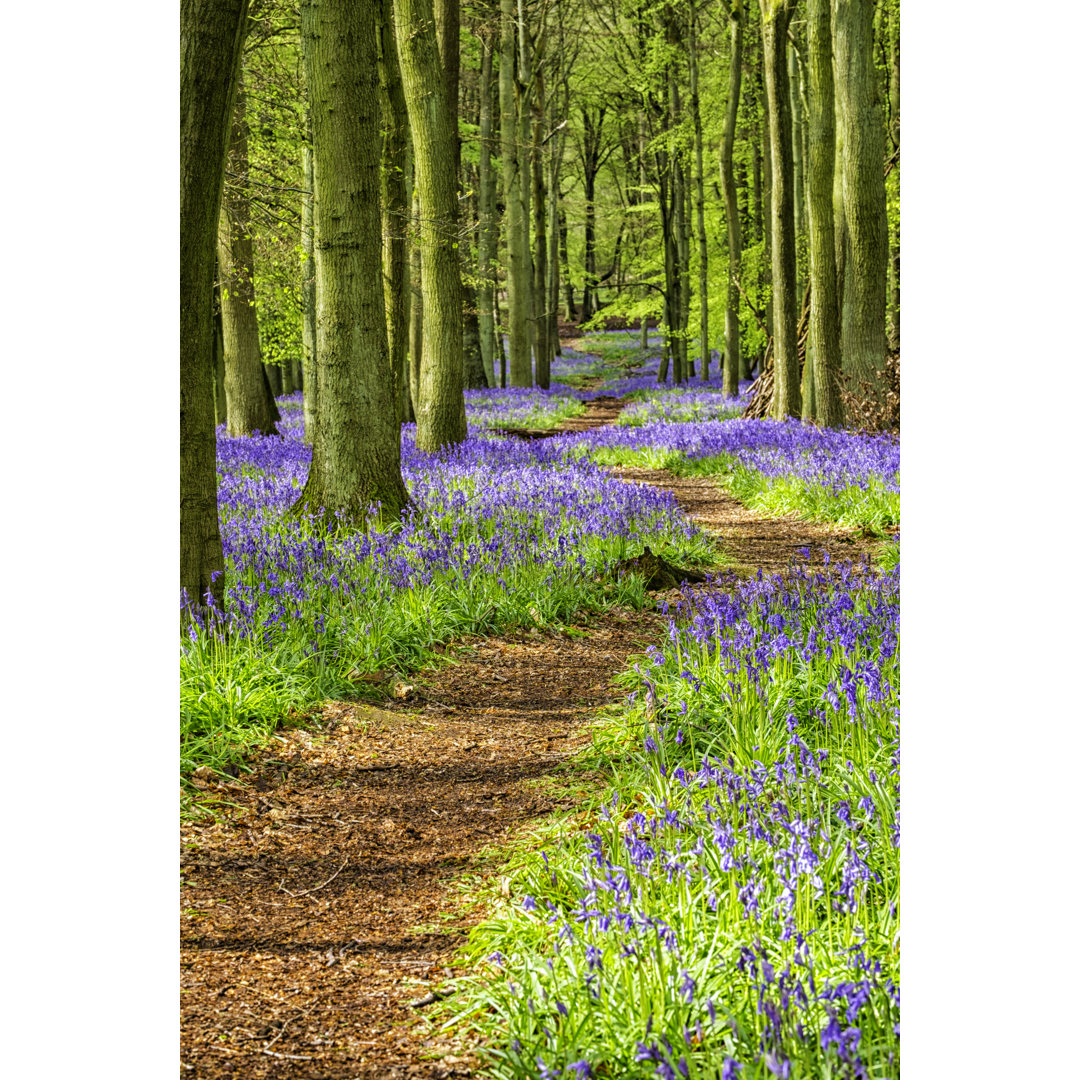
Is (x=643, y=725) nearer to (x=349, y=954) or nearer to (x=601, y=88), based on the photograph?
(x=349, y=954)

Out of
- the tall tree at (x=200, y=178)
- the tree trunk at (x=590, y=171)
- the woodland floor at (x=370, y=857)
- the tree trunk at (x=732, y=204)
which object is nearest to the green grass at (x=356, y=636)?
the woodland floor at (x=370, y=857)

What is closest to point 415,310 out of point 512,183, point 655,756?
point 512,183

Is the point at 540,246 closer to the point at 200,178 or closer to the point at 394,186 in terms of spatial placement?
the point at 394,186

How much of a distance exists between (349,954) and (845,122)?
11.9 metres

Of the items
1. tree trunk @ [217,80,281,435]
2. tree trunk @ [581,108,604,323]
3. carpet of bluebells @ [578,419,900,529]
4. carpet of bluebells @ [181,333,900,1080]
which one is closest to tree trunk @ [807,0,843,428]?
carpet of bluebells @ [578,419,900,529]

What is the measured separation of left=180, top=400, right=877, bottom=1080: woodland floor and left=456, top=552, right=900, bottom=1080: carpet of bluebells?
9.5 inches

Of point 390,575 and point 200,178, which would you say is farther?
point 390,575

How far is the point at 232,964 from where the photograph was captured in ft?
9.14

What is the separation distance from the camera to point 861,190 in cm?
1203

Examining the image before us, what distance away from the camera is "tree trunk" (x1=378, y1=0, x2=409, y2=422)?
11773 mm

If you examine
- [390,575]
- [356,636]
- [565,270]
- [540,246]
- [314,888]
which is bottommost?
[314,888]

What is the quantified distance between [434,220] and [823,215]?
216 inches

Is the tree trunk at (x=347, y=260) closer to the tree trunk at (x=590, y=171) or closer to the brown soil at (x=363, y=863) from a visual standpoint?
the brown soil at (x=363, y=863)

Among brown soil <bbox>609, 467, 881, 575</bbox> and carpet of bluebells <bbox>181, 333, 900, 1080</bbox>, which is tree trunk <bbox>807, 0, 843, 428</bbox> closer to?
brown soil <bbox>609, 467, 881, 575</bbox>
